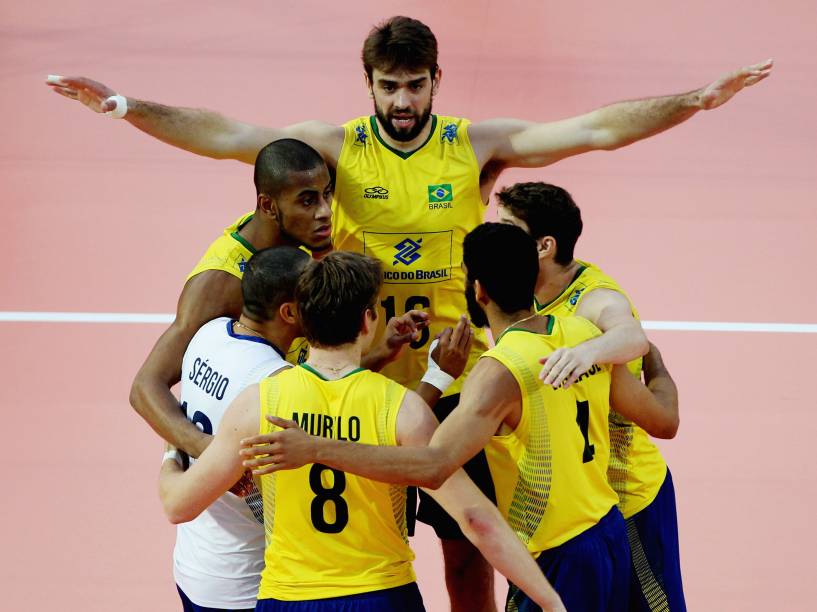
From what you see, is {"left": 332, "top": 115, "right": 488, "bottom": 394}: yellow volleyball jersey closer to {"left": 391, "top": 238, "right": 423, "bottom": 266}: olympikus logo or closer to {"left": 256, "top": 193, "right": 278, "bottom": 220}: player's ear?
{"left": 391, "top": 238, "right": 423, "bottom": 266}: olympikus logo

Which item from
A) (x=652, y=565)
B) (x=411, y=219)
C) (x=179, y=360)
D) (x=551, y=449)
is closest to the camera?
(x=551, y=449)

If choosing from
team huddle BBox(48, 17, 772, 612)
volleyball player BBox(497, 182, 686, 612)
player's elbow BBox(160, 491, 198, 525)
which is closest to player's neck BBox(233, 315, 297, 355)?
team huddle BBox(48, 17, 772, 612)

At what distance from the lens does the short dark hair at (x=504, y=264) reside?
14.9 feet

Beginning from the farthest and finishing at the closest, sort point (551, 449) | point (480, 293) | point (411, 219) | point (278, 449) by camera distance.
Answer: point (411, 219), point (480, 293), point (551, 449), point (278, 449)

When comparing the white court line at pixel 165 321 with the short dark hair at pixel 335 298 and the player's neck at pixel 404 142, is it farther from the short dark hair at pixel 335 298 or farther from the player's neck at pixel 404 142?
the short dark hair at pixel 335 298

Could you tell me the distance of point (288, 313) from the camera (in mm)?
4738

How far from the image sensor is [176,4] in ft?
56.0

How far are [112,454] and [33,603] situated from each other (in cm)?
168

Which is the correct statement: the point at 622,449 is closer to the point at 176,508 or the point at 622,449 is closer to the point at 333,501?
the point at 333,501

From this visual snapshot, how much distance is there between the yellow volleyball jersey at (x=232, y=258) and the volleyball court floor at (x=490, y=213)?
7.24ft

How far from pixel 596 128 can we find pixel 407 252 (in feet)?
3.62

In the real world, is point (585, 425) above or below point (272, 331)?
below

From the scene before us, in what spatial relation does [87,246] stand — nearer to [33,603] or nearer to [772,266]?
[33,603]

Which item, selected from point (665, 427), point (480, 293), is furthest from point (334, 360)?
point (665, 427)
